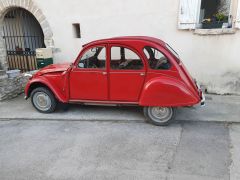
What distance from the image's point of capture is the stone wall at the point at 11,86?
622cm

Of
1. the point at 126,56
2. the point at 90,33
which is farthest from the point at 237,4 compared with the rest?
the point at 90,33

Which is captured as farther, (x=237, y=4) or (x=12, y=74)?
(x=12, y=74)

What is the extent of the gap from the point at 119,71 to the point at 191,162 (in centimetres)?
207

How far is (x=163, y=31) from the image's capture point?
621cm

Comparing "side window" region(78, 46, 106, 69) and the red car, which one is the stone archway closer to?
the red car

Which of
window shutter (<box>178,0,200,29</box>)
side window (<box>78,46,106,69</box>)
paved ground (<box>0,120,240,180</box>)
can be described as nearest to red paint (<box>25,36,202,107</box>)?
side window (<box>78,46,106,69</box>)

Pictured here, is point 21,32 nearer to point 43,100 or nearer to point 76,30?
point 76,30

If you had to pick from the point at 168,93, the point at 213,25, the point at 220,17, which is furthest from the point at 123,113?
the point at 220,17

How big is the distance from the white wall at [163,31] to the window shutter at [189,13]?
15 centimetres

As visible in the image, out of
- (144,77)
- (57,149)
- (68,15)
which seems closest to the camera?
(57,149)

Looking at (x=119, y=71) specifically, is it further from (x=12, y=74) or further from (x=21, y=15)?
(x=21, y=15)

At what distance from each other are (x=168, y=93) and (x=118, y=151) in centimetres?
136

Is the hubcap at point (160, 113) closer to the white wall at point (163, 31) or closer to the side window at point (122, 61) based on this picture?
the side window at point (122, 61)

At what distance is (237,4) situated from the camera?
5.53 meters
